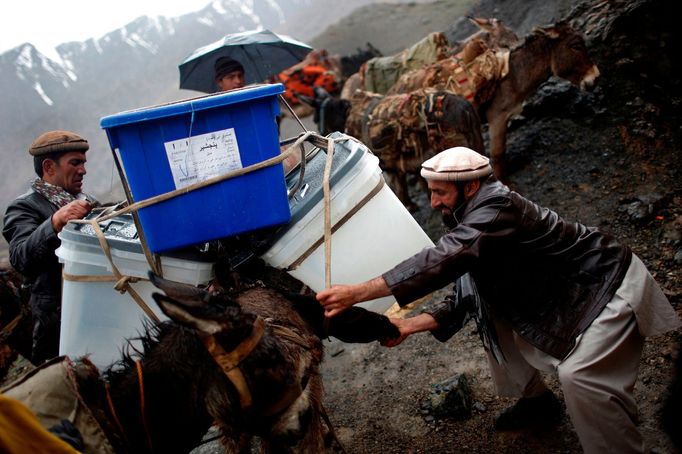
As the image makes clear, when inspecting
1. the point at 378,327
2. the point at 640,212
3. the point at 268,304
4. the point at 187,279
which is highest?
the point at 187,279

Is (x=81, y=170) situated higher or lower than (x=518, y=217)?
higher

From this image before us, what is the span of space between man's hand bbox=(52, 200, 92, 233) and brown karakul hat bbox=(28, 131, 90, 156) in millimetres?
596

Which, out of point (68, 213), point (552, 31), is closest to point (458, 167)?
point (68, 213)

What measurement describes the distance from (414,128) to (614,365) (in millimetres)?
4425

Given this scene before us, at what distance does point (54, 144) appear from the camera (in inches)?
99.3

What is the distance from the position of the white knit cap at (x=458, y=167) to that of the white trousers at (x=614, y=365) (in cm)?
84

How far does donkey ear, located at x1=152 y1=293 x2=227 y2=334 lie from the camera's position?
4.12 ft

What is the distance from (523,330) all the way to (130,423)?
174cm

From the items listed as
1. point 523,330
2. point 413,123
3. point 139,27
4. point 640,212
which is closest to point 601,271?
point 523,330

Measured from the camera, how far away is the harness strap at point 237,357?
143 cm

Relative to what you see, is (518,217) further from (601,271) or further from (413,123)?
(413,123)

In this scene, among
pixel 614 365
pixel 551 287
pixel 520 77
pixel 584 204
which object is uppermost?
pixel 520 77

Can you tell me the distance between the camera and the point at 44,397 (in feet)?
4.46

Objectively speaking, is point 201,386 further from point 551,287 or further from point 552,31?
point 552,31
